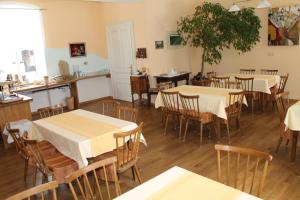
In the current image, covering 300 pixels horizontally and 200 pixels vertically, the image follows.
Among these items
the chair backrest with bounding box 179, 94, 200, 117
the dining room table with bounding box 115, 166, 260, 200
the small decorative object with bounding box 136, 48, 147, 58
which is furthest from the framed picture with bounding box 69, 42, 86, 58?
the dining room table with bounding box 115, 166, 260, 200

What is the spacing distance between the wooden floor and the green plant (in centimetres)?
208

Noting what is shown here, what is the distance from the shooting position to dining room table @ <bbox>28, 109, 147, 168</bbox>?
2.73 meters

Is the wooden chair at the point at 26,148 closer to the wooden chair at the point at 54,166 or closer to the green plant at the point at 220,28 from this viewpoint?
the wooden chair at the point at 54,166

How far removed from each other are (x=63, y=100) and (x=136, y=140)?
505 cm

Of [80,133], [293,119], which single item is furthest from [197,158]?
[80,133]

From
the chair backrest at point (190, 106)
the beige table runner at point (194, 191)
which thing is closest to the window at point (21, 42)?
the chair backrest at point (190, 106)

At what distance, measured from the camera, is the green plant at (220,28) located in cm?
634

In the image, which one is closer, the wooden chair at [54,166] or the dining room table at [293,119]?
the wooden chair at [54,166]

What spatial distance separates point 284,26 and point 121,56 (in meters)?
4.24

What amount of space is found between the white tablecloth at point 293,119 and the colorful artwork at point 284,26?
3606 millimetres

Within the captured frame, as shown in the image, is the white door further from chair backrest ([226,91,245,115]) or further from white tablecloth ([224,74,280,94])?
chair backrest ([226,91,245,115])

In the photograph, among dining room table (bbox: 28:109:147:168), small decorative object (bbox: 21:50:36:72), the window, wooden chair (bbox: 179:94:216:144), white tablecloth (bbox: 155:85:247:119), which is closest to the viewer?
dining room table (bbox: 28:109:147:168)

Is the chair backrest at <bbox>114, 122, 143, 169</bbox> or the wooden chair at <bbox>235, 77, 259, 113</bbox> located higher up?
the wooden chair at <bbox>235, 77, 259, 113</bbox>

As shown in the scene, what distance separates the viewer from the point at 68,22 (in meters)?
7.18
